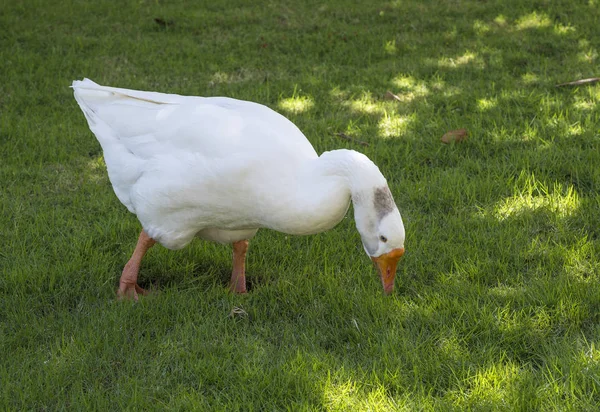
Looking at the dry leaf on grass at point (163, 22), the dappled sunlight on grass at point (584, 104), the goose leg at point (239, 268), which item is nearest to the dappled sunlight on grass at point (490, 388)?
the goose leg at point (239, 268)

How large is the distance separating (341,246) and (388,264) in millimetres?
1047

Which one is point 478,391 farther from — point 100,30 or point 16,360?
point 100,30

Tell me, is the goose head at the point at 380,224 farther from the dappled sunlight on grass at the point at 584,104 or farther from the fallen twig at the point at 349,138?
the dappled sunlight on grass at the point at 584,104

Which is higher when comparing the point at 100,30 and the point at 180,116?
the point at 180,116

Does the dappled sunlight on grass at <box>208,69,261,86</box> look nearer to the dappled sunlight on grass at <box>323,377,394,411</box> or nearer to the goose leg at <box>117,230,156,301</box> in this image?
the goose leg at <box>117,230,156,301</box>

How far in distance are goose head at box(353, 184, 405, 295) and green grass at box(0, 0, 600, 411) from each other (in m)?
0.41

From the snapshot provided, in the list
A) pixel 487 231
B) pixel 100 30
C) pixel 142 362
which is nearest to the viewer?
pixel 142 362

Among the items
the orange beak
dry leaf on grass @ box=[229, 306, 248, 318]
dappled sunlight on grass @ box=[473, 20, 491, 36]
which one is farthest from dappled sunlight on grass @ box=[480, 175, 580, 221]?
dappled sunlight on grass @ box=[473, 20, 491, 36]

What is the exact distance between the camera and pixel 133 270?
4230 millimetres

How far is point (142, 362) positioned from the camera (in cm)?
352

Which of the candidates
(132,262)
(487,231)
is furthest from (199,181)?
(487,231)

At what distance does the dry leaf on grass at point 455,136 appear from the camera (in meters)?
5.79

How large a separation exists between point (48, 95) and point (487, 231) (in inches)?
166

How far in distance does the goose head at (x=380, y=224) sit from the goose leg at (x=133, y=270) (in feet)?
4.32
